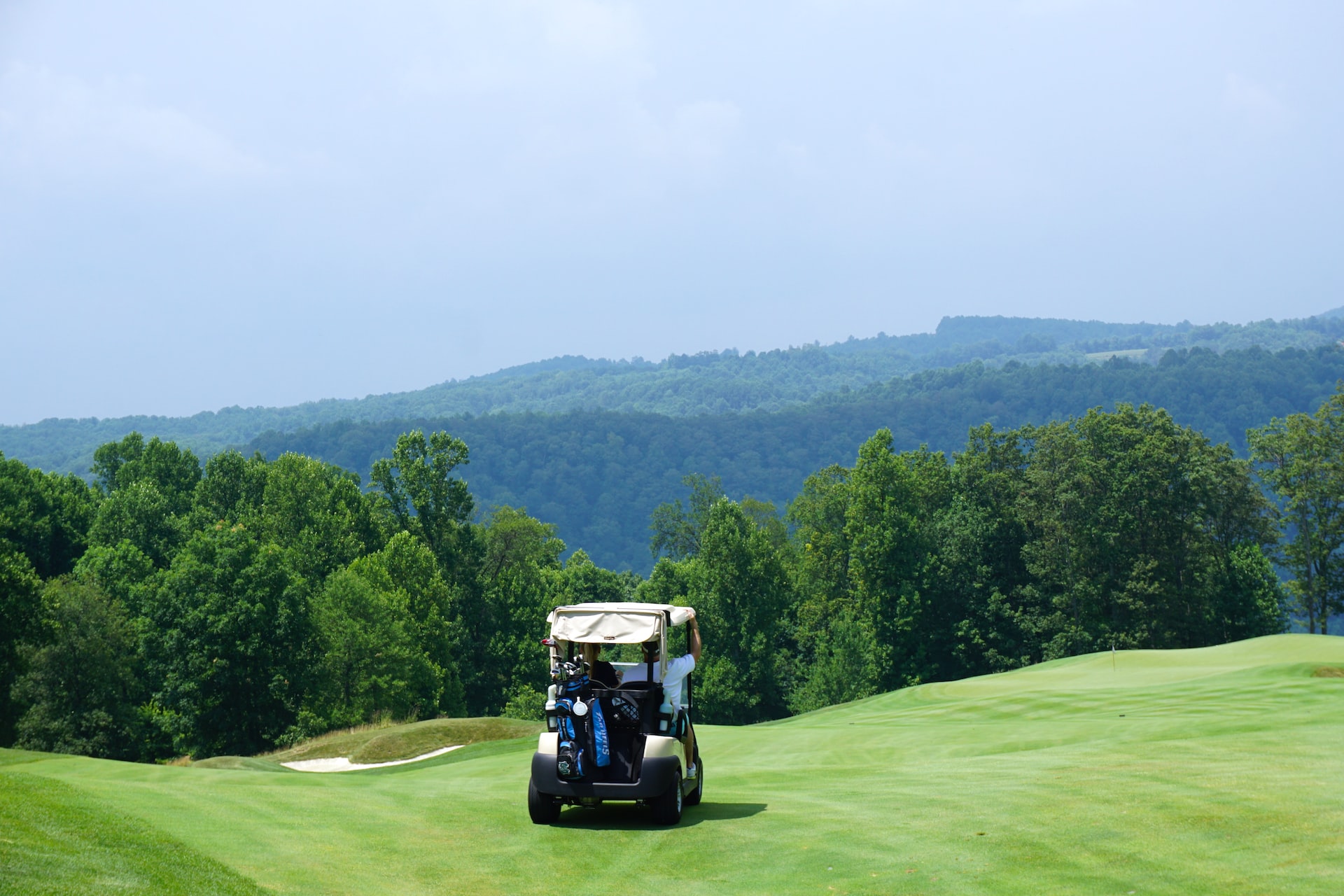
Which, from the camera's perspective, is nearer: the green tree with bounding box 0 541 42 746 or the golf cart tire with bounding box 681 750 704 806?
the golf cart tire with bounding box 681 750 704 806

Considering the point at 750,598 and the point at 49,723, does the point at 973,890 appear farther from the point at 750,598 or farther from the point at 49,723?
the point at 750,598

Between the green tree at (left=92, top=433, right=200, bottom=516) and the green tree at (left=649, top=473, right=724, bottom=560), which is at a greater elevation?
the green tree at (left=92, top=433, right=200, bottom=516)

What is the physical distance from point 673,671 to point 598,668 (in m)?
0.94

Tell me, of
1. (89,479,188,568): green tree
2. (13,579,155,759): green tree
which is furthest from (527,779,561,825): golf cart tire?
(89,479,188,568): green tree

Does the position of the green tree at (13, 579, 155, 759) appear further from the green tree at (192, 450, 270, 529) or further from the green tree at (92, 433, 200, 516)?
the green tree at (92, 433, 200, 516)

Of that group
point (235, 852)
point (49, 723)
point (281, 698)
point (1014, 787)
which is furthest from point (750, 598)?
point (235, 852)

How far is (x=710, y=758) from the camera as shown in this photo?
89.1ft

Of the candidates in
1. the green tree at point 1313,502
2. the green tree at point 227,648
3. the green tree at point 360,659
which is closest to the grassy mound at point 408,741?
the green tree at point 227,648

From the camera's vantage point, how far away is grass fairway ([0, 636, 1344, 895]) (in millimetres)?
11320

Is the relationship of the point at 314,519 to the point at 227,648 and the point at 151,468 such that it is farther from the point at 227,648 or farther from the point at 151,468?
the point at 227,648

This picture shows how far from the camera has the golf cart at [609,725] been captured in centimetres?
1375

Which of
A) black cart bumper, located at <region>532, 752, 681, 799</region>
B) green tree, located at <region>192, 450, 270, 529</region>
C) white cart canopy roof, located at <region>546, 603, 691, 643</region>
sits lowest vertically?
black cart bumper, located at <region>532, 752, 681, 799</region>

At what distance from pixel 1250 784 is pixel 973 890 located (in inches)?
266

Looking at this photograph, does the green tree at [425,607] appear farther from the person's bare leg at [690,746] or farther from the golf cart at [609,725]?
the golf cart at [609,725]
